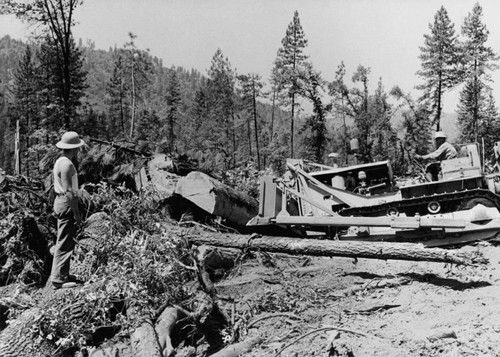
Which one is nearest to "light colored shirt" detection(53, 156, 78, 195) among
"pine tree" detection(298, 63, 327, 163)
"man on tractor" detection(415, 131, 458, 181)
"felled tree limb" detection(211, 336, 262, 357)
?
"felled tree limb" detection(211, 336, 262, 357)

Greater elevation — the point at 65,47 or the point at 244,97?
the point at 244,97

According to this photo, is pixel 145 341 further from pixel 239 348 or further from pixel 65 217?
pixel 65 217

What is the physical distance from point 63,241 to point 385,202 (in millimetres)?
6628

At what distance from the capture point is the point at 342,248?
21.5 feet

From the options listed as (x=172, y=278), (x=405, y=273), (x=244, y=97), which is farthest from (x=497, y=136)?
(x=172, y=278)

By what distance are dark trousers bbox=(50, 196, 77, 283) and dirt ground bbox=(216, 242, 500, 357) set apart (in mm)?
2127

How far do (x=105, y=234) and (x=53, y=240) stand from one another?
1310mm

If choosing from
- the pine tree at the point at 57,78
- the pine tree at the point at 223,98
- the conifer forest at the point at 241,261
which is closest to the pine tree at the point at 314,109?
the pine tree at the point at 223,98

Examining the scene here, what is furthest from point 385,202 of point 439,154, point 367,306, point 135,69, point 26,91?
point 26,91

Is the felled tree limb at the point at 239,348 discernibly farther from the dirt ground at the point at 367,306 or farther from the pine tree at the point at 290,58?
the pine tree at the point at 290,58

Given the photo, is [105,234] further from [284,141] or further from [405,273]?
[284,141]

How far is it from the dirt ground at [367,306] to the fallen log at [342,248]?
392 millimetres

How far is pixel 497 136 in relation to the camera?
39.7m

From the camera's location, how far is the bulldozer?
28.1ft
